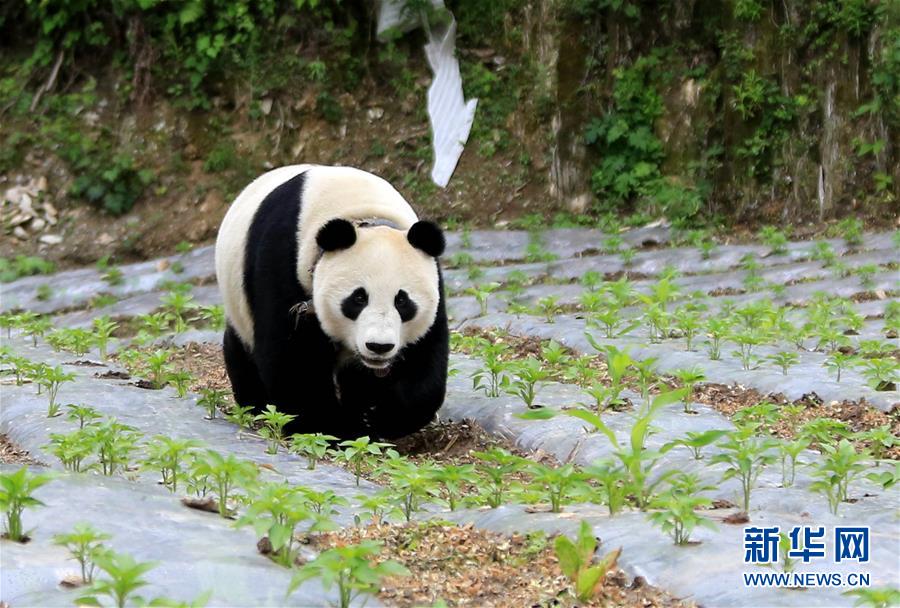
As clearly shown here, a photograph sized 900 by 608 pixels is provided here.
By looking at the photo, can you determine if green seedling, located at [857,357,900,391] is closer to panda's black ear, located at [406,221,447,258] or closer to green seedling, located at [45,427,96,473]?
panda's black ear, located at [406,221,447,258]

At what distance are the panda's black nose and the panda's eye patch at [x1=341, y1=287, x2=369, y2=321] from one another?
0.27 metres

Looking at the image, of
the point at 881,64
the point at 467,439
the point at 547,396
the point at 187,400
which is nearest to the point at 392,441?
the point at 467,439

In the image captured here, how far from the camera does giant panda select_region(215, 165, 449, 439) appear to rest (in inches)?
232

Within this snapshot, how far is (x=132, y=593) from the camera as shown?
3.08 m

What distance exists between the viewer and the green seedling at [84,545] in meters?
3.04

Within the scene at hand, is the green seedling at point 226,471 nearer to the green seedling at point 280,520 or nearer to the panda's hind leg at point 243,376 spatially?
the green seedling at point 280,520

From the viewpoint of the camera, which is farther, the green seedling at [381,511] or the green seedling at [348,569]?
the green seedling at [381,511]

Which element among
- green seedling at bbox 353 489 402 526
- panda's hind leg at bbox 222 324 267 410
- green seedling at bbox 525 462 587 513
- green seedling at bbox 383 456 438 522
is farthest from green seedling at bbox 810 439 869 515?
panda's hind leg at bbox 222 324 267 410

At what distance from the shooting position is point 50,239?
57.5ft

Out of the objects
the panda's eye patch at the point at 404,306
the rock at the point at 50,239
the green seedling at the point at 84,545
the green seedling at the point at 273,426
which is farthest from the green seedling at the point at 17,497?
the rock at the point at 50,239

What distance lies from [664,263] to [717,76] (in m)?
4.03

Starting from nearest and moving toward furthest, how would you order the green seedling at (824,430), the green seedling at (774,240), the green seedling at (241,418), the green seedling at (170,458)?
the green seedling at (170,458)
the green seedling at (824,430)
the green seedling at (241,418)
the green seedling at (774,240)

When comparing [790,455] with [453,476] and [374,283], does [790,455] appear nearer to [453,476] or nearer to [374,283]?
[453,476]

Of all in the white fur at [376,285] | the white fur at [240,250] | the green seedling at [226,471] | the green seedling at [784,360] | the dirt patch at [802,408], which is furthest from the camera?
the white fur at [240,250]
